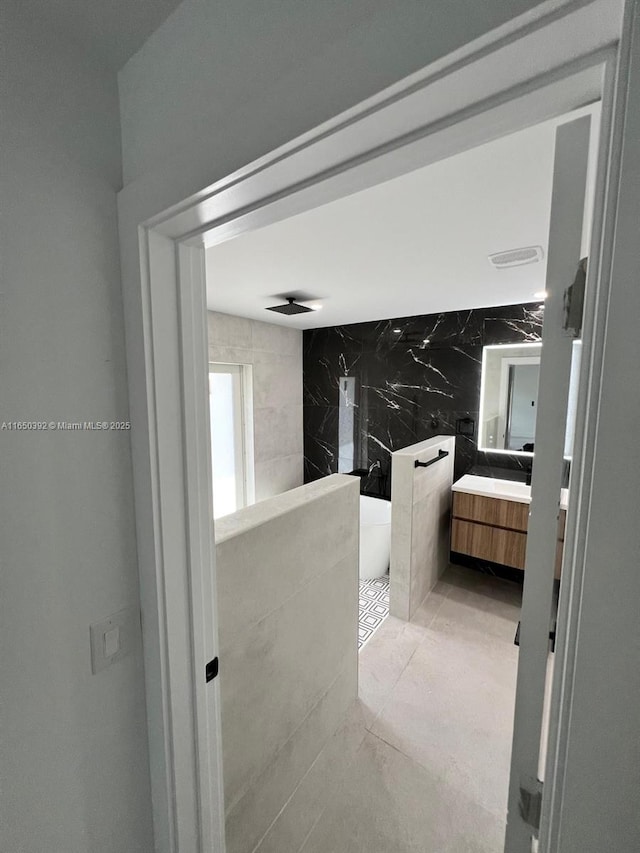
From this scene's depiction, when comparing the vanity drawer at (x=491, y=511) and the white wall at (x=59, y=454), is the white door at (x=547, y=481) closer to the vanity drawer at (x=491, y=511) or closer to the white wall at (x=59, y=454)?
the white wall at (x=59, y=454)

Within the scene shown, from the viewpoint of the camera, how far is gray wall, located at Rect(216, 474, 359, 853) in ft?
3.67

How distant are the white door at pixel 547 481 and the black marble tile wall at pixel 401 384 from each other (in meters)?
2.79

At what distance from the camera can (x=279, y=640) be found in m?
1.29

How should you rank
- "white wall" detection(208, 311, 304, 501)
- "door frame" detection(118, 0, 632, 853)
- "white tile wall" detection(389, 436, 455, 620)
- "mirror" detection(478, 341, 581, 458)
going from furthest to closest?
1. "white wall" detection(208, 311, 304, 501)
2. "mirror" detection(478, 341, 581, 458)
3. "white tile wall" detection(389, 436, 455, 620)
4. "door frame" detection(118, 0, 632, 853)

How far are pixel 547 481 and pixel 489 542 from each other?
2.56 meters

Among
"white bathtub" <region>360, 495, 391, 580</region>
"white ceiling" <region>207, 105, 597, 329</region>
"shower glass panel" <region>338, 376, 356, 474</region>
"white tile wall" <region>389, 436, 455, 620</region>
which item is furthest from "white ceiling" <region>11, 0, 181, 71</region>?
"shower glass panel" <region>338, 376, 356, 474</region>

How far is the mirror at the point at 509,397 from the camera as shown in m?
2.90

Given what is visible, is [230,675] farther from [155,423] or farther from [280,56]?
[280,56]

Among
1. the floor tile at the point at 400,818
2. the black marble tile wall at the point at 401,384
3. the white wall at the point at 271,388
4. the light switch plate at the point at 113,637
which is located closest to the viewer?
the light switch plate at the point at 113,637

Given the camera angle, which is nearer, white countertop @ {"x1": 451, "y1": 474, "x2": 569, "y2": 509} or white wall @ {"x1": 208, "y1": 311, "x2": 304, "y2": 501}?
white countertop @ {"x1": 451, "y1": 474, "x2": 569, "y2": 509}

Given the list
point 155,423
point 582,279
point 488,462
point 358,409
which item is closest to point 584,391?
point 582,279

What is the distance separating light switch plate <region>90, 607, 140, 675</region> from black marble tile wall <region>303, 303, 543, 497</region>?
9.75 feet

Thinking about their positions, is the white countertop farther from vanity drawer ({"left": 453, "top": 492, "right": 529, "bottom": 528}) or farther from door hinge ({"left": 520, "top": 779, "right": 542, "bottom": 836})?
door hinge ({"left": 520, "top": 779, "right": 542, "bottom": 836})

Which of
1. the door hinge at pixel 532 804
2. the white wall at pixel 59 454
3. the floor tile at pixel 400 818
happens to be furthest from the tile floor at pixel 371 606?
the door hinge at pixel 532 804
